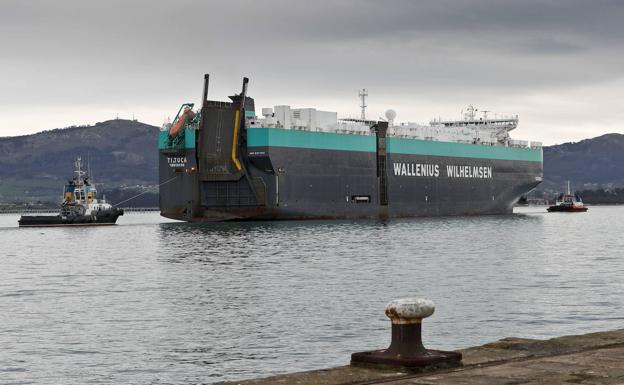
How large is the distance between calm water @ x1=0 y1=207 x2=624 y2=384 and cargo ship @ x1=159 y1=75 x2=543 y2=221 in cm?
2094

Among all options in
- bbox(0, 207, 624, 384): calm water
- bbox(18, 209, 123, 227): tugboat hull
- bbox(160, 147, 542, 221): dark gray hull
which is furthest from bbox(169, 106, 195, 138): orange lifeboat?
bbox(0, 207, 624, 384): calm water

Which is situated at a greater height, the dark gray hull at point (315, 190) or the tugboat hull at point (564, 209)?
the dark gray hull at point (315, 190)

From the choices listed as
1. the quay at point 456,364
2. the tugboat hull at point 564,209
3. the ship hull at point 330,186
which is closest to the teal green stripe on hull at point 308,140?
the ship hull at point 330,186

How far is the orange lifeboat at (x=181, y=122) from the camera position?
75.4 m

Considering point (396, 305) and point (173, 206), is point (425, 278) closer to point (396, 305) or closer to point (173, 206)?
point (396, 305)

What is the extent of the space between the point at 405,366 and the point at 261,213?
61.6 metres

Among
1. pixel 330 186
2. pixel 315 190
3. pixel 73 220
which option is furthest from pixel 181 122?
pixel 330 186

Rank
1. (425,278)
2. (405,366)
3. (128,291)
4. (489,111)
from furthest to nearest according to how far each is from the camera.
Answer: (489,111) → (425,278) → (128,291) → (405,366)

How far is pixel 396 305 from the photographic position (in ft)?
39.3

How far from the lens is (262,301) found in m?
25.9

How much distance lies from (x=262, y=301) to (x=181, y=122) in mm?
51000

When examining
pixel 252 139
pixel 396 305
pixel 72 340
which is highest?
pixel 252 139

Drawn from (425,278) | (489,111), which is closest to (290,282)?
(425,278)

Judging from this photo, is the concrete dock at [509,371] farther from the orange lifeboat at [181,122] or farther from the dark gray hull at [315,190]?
the orange lifeboat at [181,122]
